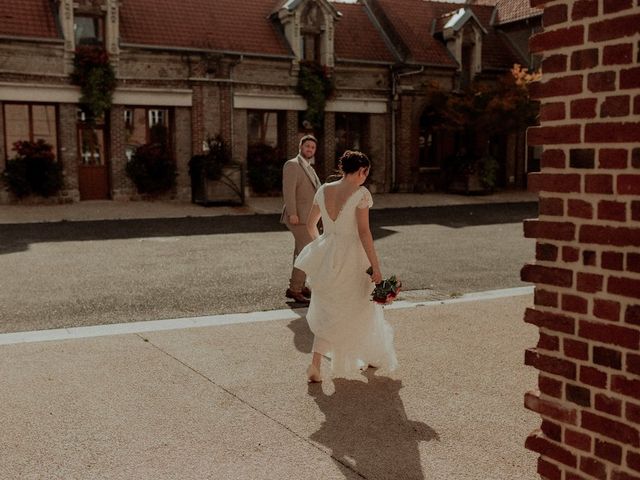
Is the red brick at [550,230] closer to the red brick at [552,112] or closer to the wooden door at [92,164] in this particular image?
the red brick at [552,112]

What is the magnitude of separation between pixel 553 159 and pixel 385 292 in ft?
8.46

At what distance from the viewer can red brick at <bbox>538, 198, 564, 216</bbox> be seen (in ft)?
9.13

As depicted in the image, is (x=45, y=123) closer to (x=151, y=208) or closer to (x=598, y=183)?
(x=151, y=208)

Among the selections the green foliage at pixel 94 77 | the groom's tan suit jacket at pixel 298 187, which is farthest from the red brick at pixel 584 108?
the green foliage at pixel 94 77

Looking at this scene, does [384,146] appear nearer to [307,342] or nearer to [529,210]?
[529,210]

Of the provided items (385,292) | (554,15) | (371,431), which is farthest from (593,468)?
(385,292)

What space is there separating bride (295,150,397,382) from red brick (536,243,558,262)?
2540mm

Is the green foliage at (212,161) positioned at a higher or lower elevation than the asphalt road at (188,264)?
higher

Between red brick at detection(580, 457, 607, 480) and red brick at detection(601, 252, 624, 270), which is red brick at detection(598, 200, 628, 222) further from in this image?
red brick at detection(580, 457, 607, 480)

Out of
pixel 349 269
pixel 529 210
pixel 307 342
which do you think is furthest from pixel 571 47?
pixel 529 210

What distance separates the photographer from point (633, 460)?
2660 millimetres

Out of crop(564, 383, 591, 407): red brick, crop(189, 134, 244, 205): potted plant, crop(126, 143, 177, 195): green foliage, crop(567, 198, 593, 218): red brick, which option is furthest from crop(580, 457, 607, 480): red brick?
crop(126, 143, 177, 195): green foliage

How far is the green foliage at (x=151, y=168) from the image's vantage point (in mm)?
22844

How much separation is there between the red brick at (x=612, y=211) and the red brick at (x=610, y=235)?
36mm
